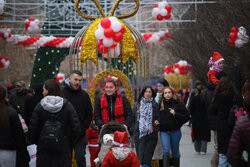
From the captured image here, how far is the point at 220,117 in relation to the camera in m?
7.72

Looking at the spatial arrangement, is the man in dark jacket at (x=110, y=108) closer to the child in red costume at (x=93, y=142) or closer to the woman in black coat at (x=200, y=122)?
the child in red costume at (x=93, y=142)

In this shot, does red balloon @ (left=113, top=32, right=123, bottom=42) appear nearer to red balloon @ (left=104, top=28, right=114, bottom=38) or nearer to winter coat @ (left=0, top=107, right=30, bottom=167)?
red balloon @ (left=104, top=28, right=114, bottom=38)

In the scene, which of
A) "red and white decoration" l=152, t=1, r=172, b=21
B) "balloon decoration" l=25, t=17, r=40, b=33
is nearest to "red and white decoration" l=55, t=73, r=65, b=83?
"balloon decoration" l=25, t=17, r=40, b=33

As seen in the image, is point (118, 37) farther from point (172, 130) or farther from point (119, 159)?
point (119, 159)

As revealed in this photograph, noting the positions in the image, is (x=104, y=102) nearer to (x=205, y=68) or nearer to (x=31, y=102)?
(x=31, y=102)

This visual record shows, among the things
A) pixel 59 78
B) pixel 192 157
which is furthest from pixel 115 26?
pixel 59 78

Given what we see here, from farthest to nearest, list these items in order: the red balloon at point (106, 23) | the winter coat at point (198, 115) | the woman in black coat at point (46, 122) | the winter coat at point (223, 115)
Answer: the winter coat at point (198, 115)
the red balloon at point (106, 23)
the winter coat at point (223, 115)
the woman in black coat at point (46, 122)

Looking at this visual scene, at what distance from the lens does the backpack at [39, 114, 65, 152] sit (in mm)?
6035

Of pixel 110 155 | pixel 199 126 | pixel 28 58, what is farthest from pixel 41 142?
pixel 28 58

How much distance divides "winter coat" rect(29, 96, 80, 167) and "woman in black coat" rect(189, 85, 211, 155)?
629 centimetres

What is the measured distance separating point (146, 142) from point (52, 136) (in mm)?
2625

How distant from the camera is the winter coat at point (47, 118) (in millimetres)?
6152

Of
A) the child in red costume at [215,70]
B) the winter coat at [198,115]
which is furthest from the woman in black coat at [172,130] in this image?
the winter coat at [198,115]

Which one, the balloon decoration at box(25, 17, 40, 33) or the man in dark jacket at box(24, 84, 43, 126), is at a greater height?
the balloon decoration at box(25, 17, 40, 33)
